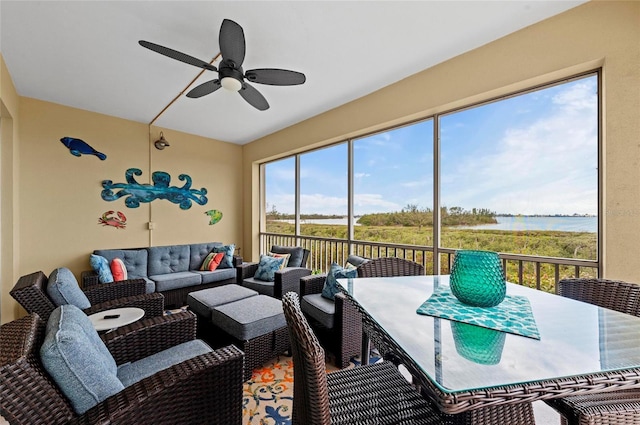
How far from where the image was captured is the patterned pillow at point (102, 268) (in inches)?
134

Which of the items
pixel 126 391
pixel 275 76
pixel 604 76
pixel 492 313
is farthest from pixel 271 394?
pixel 604 76

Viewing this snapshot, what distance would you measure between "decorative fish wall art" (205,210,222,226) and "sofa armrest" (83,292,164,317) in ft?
10.0

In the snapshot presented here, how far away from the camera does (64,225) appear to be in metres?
3.79

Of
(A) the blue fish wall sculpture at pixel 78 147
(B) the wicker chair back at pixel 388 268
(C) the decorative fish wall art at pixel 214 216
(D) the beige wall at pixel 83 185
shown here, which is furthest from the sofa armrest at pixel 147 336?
(C) the decorative fish wall art at pixel 214 216

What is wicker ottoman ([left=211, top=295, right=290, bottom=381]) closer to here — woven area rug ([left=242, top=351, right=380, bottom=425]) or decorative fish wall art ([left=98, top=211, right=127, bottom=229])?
woven area rug ([left=242, top=351, right=380, bottom=425])

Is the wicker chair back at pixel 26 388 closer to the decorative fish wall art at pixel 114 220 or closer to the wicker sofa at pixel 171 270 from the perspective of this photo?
A: the wicker sofa at pixel 171 270

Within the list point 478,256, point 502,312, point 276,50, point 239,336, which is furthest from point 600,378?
point 276,50

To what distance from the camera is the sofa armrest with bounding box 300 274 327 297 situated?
2.88m

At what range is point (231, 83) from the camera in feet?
6.93

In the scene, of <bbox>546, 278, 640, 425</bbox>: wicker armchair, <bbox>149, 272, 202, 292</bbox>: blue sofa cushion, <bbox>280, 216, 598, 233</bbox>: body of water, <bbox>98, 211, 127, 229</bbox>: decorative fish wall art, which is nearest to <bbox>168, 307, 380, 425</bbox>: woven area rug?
<bbox>546, 278, 640, 425</bbox>: wicker armchair

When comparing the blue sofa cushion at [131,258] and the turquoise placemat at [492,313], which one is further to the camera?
the blue sofa cushion at [131,258]

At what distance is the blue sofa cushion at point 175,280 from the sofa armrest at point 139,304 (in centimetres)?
139

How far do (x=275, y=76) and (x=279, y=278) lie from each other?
2300mm

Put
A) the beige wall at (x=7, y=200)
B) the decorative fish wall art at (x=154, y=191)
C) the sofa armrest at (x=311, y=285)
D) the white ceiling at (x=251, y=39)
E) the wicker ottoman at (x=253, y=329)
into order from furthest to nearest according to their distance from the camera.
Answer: the decorative fish wall art at (x=154, y=191)
the beige wall at (x=7, y=200)
the sofa armrest at (x=311, y=285)
the wicker ottoman at (x=253, y=329)
the white ceiling at (x=251, y=39)
